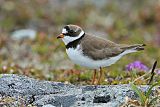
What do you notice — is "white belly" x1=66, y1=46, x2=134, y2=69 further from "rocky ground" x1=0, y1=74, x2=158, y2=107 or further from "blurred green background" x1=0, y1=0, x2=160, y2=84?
"blurred green background" x1=0, y1=0, x2=160, y2=84

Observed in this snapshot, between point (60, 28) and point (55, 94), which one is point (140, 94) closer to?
point (55, 94)

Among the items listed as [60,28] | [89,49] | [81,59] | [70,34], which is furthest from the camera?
[60,28]

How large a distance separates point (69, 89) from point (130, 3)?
10.7 meters

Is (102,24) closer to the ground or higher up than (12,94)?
higher up

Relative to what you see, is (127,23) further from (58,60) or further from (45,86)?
(45,86)

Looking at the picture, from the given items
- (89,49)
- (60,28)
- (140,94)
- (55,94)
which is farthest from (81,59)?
(60,28)

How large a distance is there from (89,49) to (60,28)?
7394 mm

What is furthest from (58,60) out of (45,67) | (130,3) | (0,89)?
(130,3)

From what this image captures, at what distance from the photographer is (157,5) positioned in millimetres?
16391

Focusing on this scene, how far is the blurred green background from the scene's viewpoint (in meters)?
11.1

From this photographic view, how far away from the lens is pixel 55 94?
6.79 meters

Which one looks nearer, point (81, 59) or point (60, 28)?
point (81, 59)

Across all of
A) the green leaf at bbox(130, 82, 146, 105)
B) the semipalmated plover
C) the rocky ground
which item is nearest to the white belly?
the semipalmated plover

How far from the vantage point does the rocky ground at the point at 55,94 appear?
6.40 m
